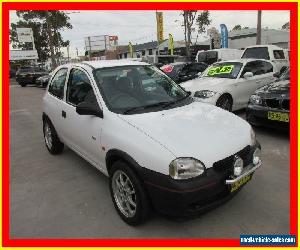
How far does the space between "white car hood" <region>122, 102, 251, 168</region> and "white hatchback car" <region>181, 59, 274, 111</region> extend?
143 inches

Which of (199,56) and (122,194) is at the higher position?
(199,56)

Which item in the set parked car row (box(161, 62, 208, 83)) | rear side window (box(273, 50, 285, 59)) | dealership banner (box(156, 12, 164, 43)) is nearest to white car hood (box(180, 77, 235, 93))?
parked car row (box(161, 62, 208, 83))

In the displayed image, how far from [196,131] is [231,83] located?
4.86m

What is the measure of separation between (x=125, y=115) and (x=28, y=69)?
24755 millimetres

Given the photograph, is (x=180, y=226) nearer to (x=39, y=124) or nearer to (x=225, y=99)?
(x=225, y=99)

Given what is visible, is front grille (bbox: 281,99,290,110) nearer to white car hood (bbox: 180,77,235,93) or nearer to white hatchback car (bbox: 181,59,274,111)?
white hatchback car (bbox: 181,59,274,111)

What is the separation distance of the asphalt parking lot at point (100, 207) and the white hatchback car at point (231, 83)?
227 cm

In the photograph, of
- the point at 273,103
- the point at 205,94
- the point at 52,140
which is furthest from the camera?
the point at 205,94

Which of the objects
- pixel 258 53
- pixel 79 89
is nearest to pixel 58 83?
pixel 79 89

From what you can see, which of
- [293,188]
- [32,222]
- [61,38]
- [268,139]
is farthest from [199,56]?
[61,38]

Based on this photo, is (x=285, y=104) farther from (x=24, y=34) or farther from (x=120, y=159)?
(x=24, y=34)

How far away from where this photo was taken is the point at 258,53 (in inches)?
495

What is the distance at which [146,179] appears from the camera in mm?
3000

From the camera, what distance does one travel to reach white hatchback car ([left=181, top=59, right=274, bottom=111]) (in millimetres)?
7520
